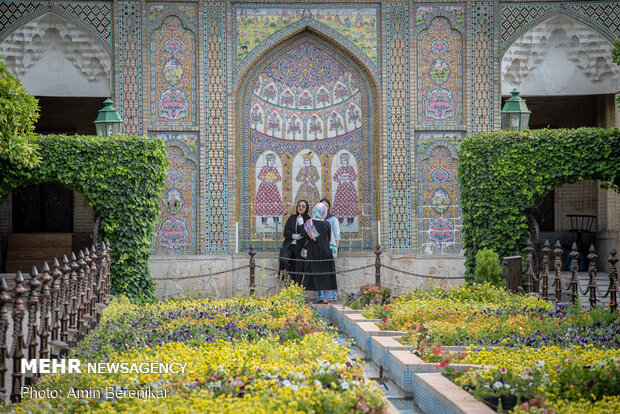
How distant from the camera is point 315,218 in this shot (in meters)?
15.5

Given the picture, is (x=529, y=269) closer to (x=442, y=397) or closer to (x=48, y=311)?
(x=442, y=397)

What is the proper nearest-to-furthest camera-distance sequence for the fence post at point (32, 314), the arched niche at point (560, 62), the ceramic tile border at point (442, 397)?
the ceramic tile border at point (442, 397) → the fence post at point (32, 314) → the arched niche at point (560, 62)

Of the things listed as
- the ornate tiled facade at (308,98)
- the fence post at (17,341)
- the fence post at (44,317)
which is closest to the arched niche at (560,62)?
the ornate tiled facade at (308,98)

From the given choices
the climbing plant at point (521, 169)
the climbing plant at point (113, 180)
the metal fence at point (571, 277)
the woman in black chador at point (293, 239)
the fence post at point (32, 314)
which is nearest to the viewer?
the fence post at point (32, 314)

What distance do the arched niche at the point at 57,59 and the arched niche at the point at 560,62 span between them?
8089 mm

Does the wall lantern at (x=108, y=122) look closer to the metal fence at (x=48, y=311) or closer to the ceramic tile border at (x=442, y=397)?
the metal fence at (x=48, y=311)

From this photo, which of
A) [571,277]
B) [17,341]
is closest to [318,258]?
[571,277]

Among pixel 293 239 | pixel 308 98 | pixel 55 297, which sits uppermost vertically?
pixel 308 98

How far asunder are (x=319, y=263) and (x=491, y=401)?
922cm

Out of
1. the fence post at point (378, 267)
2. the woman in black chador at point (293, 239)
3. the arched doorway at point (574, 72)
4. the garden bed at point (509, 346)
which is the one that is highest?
the arched doorway at point (574, 72)

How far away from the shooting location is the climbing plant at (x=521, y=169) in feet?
45.1

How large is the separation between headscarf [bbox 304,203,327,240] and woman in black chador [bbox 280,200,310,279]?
7.7 inches

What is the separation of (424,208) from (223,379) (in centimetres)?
1086

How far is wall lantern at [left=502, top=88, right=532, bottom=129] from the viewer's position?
13.7 meters
